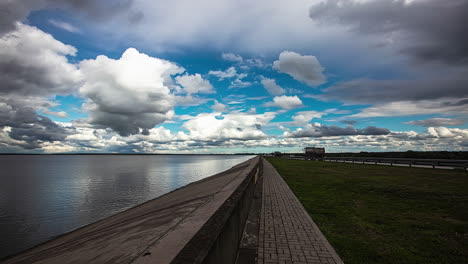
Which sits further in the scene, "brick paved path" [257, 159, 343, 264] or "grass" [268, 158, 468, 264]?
"grass" [268, 158, 468, 264]

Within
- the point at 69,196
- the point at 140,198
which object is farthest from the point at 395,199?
the point at 69,196

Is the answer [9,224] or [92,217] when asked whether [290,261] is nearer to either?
[92,217]

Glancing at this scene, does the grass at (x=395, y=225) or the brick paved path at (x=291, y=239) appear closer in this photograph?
the brick paved path at (x=291, y=239)

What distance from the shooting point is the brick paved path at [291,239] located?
16.1 ft

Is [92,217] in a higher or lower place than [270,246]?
lower

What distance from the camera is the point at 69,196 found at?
21.9 meters

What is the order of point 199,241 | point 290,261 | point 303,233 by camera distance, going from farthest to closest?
point 303,233 < point 290,261 < point 199,241

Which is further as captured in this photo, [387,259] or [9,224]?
[9,224]

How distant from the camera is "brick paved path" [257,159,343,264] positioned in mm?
4922

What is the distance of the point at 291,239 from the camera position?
602 cm

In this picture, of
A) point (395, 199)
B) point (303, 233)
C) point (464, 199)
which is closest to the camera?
point (303, 233)

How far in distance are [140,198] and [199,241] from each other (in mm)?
20325

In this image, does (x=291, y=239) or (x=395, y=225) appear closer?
(x=291, y=239)

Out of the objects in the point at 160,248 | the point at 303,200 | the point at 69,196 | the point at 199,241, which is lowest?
the point at 69,196
